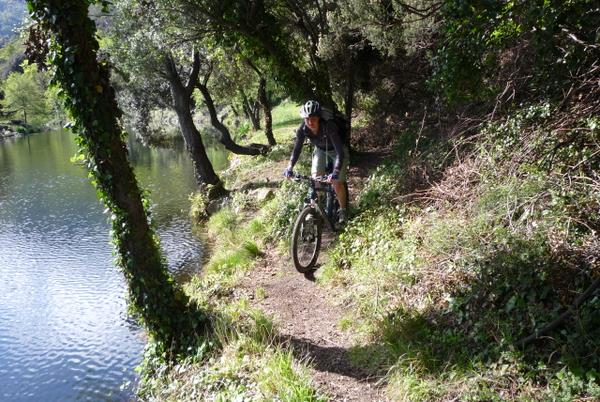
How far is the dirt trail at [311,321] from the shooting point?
4.39m

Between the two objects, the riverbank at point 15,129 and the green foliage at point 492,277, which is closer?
the green foliage at point 492,277

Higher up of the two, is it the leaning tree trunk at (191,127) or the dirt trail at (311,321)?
the leaning tree trunk at (191,127)

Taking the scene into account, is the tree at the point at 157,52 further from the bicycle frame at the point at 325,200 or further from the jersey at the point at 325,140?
the bicycle frame at the point at 325,200

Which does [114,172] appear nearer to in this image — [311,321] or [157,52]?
[311,321]

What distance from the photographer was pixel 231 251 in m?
8.91

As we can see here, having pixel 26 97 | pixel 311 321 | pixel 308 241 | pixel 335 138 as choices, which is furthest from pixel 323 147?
pixel 26 97

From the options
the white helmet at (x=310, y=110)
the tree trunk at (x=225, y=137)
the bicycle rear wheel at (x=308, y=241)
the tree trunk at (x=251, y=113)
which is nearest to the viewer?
the white helmet at (x=310, y=110)

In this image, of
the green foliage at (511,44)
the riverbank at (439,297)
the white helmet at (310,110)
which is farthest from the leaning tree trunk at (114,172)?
the green foliage at (511,44)

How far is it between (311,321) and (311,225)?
1651 mm

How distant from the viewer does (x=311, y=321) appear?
5.82 m

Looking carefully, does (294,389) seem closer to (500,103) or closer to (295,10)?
(500,103)

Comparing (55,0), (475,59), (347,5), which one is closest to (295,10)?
(347,5)

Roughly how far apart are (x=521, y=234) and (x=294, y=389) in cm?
268

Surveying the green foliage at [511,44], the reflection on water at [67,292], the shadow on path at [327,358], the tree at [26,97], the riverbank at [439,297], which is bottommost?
the reflection on water at [67,292]
